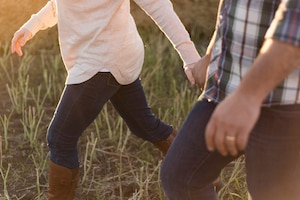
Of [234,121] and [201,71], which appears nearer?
[234,121]

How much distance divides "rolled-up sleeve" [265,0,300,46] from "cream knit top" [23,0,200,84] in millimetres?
802

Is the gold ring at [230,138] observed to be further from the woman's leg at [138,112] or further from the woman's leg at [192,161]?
the woman's leg at [138,112]

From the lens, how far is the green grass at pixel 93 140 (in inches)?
118

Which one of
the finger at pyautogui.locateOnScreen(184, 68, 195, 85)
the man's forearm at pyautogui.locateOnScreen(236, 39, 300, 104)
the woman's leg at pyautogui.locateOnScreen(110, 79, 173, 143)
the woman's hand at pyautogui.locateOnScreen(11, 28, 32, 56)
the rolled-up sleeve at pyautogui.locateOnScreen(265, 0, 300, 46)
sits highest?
the rolled-up sleeve at pyautogui.locateOnScreen(265, 0, 300, 46)

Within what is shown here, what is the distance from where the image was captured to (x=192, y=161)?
6.40ft

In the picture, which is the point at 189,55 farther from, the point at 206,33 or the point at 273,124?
the point at 206,33

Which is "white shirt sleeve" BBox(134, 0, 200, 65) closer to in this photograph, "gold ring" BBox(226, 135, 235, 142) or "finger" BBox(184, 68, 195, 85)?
"finger" BBox(184, 68, 195, 85)

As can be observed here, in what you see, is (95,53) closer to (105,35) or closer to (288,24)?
(105,35)

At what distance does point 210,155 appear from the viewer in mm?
1933

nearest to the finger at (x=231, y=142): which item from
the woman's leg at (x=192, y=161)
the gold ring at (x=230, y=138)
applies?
the gold ring at (x=230, y=138)

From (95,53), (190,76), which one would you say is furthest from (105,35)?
(190,76)

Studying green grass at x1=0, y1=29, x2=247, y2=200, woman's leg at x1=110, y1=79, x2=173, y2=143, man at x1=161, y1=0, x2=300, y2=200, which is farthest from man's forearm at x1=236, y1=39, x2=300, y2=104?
green grass at x1=0, y1=29, x2=247, y2=200

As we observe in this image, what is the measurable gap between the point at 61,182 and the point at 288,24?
134 cm

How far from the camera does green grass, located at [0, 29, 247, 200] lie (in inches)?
118
